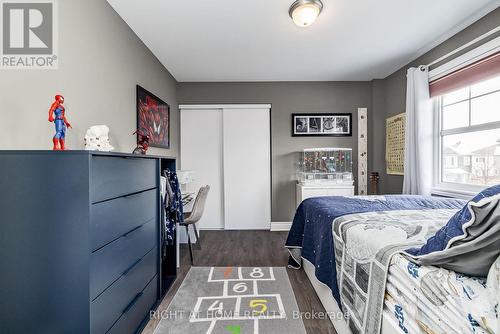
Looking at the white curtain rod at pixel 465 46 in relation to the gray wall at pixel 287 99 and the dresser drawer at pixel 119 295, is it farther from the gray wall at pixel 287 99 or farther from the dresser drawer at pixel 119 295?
the dresser drawer at pixel 119 295

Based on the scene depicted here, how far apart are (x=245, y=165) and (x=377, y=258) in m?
2.95

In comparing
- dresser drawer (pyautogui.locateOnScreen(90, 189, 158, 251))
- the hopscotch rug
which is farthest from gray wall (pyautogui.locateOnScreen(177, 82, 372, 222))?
dresser drawer (pyautogui.locateOnScreen(90, 189, 158, 251))

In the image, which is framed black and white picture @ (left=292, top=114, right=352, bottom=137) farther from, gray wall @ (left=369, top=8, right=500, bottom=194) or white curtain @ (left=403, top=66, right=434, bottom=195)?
white curtain @ (left=403, top=66, right=434, bottom=195)

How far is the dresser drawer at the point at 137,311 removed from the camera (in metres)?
1.35

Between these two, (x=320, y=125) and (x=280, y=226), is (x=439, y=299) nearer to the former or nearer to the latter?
(x=280, y=226)

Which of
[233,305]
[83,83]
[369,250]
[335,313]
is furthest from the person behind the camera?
[233,305]

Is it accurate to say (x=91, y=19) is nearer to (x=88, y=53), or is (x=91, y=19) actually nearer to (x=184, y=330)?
(x=88, y=53)

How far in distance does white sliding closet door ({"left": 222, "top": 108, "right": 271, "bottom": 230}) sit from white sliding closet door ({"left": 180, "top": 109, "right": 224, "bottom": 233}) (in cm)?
15

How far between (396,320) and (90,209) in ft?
4.70

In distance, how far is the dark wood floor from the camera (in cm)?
Result: 180

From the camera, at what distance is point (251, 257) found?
9.22 feet

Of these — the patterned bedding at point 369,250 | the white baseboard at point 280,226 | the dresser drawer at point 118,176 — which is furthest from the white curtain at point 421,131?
the dresser drawer at point 118,176

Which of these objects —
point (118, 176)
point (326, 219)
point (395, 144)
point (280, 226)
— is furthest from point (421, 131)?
point (118, 176)

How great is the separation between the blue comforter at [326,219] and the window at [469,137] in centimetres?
54
